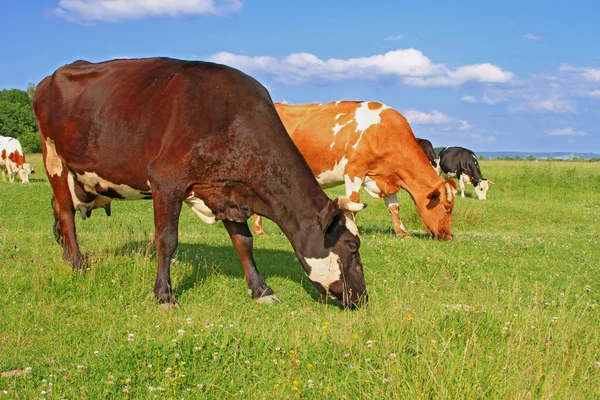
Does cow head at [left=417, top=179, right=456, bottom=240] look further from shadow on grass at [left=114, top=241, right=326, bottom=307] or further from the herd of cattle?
the herd of cattle

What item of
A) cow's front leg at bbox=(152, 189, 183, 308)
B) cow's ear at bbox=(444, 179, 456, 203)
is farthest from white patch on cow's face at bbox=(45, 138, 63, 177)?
cow's ear at bbox=(444, 179, 456, 203)

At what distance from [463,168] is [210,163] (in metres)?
27.1

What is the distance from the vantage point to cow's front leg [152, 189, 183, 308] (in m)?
7.29

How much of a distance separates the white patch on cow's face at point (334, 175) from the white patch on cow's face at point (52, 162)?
5.92m

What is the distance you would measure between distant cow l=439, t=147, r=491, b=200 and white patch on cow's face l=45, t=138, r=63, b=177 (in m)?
25.0

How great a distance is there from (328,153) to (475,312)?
298 inches

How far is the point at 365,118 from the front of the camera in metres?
13.2

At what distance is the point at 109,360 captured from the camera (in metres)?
5.28

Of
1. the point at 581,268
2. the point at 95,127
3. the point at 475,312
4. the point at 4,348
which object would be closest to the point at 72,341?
the point at 4,348

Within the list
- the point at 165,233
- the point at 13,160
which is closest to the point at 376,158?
the point at 165,233

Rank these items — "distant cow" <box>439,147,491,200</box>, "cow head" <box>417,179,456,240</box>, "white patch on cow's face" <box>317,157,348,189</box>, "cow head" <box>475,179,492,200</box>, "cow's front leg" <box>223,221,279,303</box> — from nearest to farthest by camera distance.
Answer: "cow's front leg" <box>223,221,279,303</box>
"cow head" <box>417,179,456,240</box>
"white patch on cow's face" <box>317,157,348,189</box>
"cow head" <box>475,179,492,200</box>
"distant cow" <box>439,147,491,200</box>

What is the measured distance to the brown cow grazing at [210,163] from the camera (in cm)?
714

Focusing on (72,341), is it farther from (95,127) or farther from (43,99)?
(43,99)

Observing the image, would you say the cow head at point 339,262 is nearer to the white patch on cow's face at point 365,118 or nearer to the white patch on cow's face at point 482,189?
the white patch on cow's face at point 365,118
